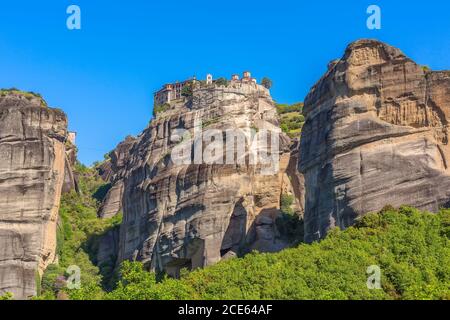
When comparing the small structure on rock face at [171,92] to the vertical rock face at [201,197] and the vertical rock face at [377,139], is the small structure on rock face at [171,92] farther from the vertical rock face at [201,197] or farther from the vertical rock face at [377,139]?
the vertical rock face at [377,139]

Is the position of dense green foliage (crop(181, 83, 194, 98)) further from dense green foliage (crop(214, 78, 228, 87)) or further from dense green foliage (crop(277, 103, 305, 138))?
dense green foliage (crop(277, 103, 305, 138))

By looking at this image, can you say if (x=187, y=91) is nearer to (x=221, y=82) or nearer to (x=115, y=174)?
(x=221, y=82)

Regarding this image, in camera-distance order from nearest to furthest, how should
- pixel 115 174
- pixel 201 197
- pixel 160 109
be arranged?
pixel 201 197, pixel 160 109, pixel 115 174

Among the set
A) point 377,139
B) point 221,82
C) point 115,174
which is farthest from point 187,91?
point 377,139

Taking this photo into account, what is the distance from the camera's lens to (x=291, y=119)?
4119 inches

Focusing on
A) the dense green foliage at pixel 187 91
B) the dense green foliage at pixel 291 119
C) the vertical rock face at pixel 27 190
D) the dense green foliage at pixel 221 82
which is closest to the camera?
the vertical rock face at pixel 27 190

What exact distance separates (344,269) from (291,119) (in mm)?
52642

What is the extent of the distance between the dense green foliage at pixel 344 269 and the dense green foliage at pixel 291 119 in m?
31.8

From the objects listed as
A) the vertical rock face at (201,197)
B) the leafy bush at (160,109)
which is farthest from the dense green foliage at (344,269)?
the leafy bush at (160,109)

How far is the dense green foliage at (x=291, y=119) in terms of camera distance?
95.7 meters

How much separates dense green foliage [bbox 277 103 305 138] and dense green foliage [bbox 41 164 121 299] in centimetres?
1674
